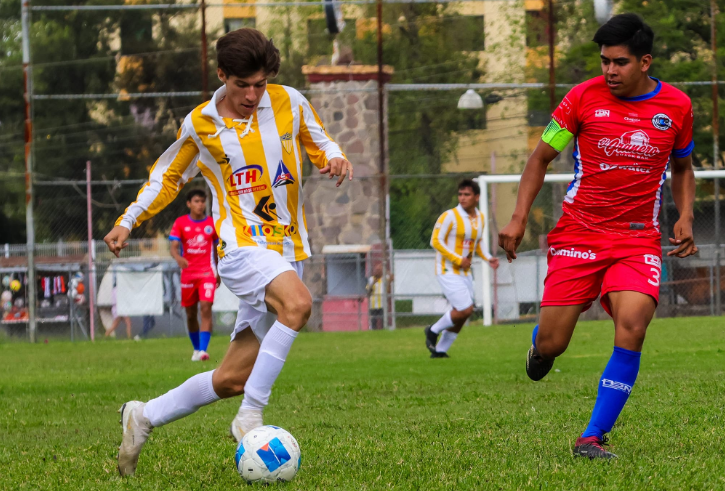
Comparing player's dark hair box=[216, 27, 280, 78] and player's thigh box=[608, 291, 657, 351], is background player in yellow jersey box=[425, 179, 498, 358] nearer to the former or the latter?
player's thigh box=[608, 291, 657, 351]

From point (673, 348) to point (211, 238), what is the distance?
5813mm

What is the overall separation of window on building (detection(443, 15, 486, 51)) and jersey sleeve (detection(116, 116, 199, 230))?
52.4 feet

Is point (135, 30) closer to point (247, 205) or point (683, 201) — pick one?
point (247, 205)

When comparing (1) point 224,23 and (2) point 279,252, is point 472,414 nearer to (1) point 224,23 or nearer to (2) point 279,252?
(2) point 279,252

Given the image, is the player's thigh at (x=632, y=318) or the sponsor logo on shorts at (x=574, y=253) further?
the sponsor logo on shorts at (x=574, y=253)

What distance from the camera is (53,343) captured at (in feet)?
62.2

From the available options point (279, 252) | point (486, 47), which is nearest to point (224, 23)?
point (486, 47)

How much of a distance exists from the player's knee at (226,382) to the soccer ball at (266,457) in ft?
1.33

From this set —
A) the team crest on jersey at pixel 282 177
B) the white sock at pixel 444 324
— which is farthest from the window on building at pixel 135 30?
the team crest on jersey at pixel 282 177

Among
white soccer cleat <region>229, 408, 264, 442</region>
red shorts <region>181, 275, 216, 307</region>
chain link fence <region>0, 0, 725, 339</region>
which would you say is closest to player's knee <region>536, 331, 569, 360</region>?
white soccer cleat <region>229, 408, 264, 442</region>

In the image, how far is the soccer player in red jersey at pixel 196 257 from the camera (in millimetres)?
13539

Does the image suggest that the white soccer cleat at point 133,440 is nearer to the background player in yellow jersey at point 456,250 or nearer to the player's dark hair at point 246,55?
the player's dark hair at point 246,55

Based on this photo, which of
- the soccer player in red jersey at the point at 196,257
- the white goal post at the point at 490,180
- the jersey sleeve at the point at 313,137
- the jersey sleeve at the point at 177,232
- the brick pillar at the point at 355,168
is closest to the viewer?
the jersey sleeve at the point at 313,137

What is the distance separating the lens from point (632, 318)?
504cm
